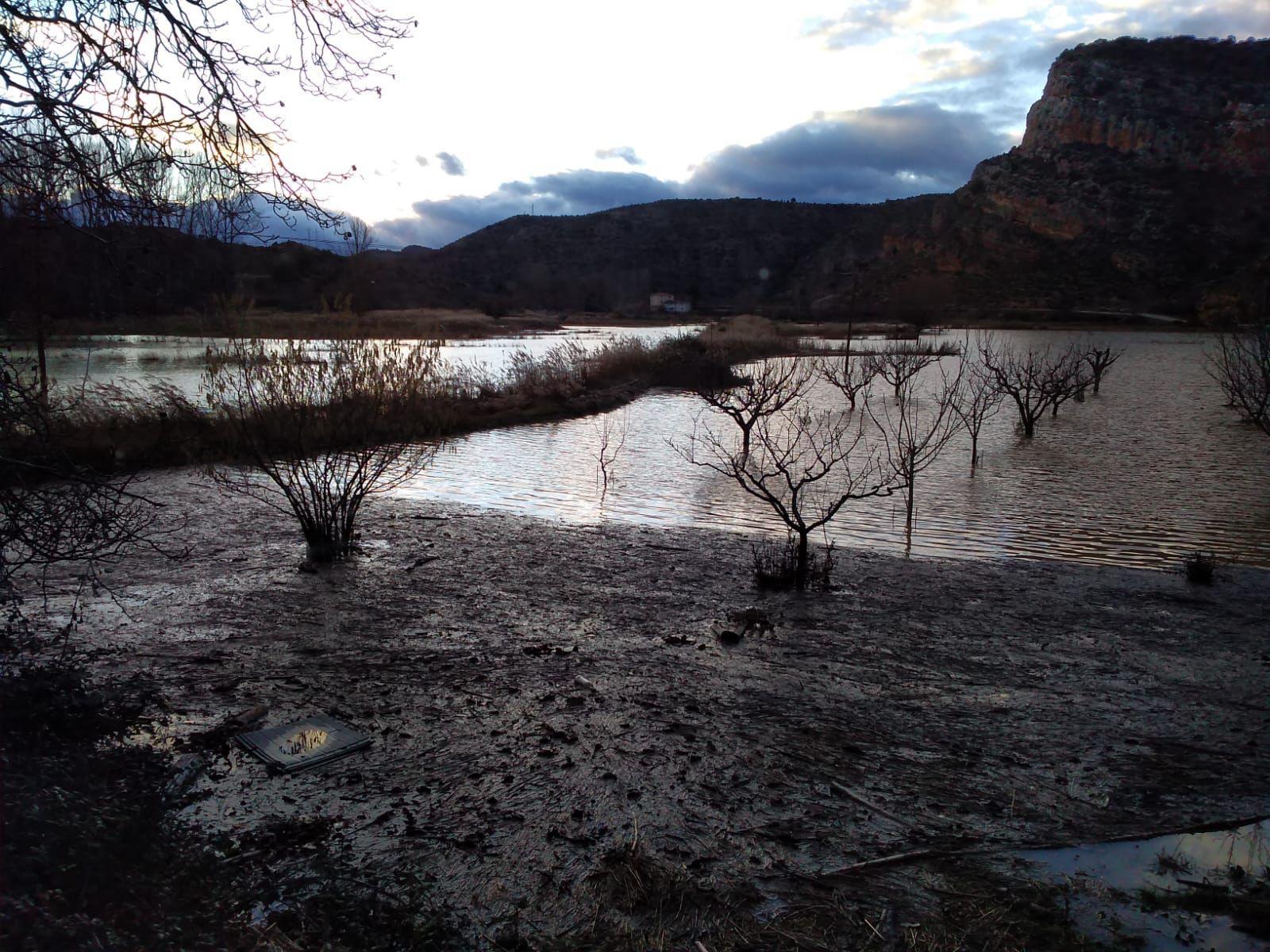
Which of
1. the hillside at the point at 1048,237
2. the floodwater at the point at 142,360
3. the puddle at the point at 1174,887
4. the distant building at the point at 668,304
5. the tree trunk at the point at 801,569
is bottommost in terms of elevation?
the puddle at the point at 1174,887

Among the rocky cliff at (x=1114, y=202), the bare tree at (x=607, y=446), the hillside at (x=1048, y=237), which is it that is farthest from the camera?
the hillside at (x=1048, y=237)

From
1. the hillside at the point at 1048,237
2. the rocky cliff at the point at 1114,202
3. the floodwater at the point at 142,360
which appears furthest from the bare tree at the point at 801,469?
the rocky cliff at the point at 1114,202

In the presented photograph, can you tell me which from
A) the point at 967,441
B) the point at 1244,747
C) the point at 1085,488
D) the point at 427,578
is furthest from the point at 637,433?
the point at 1244,747

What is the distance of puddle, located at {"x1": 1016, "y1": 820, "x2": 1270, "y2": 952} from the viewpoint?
9.96 feet

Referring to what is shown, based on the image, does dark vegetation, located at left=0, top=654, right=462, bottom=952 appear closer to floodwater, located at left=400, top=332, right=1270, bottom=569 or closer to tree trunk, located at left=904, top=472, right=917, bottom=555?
floodwater, located at left=400, top=332, right=1270, bottom=569

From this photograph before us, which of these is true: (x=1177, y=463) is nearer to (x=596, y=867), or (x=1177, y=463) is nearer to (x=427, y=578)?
(x=427, y=578)

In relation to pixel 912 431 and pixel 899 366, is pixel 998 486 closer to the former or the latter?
pixel 912 431

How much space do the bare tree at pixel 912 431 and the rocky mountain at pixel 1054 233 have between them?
46.7 metres

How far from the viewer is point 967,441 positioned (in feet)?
63.6

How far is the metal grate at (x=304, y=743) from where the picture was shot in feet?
13.5

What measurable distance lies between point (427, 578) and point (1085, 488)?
10880 millimetres

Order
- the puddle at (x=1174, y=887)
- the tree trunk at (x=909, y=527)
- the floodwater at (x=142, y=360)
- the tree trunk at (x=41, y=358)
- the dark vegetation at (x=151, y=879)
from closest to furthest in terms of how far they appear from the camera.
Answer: the dark vegetation at (x=151, y=879) < the puddle at (x=1174, y=887) < the tree trunk at (x=41, y=358) < the tree trunk at (x=909, y=527) < the floodwater at (x=142, y=360)

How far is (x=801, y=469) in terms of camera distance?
49.8 ft

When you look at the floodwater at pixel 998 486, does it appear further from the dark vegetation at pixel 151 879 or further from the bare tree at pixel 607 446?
the dark vegetation at pixel 151 879
